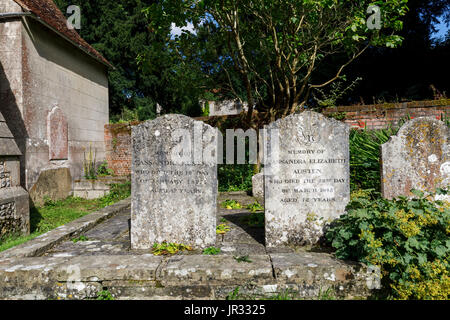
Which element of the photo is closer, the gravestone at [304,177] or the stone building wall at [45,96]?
the gravestone at [304,177]

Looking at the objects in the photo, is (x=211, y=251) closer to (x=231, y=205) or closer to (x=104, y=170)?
(x=231, y=205)

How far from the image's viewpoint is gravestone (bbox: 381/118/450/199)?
398 cm

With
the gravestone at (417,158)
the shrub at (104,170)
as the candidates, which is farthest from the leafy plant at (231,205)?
the shrub at (104,170)

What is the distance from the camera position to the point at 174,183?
3.46 metres

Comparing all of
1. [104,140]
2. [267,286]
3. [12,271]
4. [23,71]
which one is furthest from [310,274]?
[104,140]

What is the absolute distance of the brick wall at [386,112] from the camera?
6.79 m

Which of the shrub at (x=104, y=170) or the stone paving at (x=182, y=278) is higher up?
the shrub at (x=104, y=170)

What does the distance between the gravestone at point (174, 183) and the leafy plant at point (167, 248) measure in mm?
51

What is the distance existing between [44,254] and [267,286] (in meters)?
2.55

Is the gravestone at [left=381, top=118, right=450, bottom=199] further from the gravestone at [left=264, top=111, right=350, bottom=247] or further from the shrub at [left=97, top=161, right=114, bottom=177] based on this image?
the shrub at [left=97, top=161, right=114, bottom=177]

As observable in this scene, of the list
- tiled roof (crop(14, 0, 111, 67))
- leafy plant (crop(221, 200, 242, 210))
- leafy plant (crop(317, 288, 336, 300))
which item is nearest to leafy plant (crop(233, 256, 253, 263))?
leafy plant (crop(317, 288, 336, 300))

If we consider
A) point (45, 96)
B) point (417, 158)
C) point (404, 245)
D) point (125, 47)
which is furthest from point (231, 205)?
point (125, 47)

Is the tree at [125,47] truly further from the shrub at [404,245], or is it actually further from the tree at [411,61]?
the shrub at [404,245]
